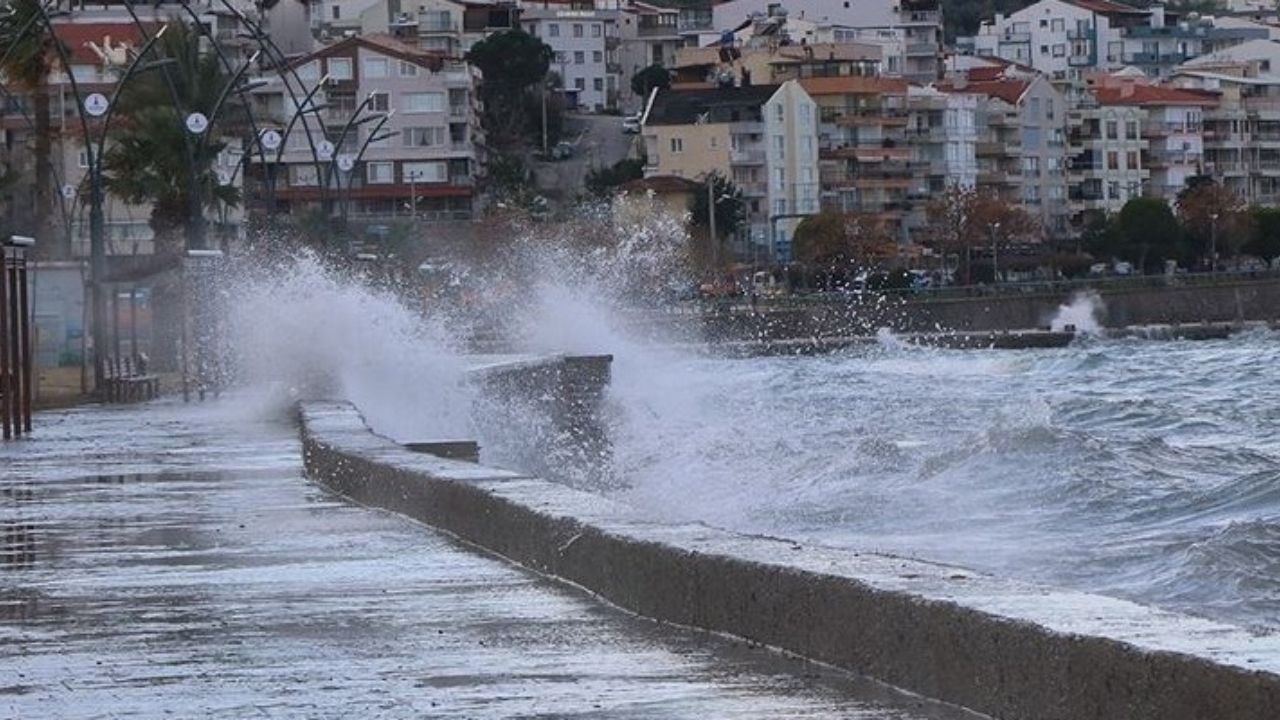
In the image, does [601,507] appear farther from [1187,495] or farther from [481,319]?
[481,319]

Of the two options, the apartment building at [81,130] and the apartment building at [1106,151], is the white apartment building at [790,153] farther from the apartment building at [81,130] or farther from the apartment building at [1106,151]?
the apartment building at [81,130]

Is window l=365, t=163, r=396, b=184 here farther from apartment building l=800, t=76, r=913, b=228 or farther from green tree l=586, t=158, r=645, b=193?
apartment building l=800, t=76, r=913, b=228

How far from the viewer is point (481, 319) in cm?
7094

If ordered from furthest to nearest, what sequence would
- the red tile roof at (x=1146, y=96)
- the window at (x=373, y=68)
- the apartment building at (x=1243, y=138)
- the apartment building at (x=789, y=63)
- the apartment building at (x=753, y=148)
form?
the apartment building at (x=1243, y=138) → the red tile roof at (x=1146, y=96) → the apartment building at (x=789, y=63) → the apartment building at (x=753, y=148) → the window at (x=373, y=68)

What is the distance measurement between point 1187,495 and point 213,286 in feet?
60.4

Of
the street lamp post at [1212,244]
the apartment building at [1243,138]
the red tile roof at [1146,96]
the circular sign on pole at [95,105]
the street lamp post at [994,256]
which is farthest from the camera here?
the apartment building at [1243,138]

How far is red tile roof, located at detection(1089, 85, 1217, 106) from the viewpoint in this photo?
584 ft

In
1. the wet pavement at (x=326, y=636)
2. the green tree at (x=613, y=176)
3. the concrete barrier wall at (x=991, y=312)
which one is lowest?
the concrete barrier wall at (x=991, y=312)

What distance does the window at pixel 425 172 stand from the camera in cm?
14762

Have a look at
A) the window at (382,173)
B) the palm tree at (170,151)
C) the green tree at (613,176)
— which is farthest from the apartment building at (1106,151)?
the palm tree at (170,151)

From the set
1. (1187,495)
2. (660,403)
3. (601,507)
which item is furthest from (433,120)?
(601,507)

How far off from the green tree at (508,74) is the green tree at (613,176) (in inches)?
610

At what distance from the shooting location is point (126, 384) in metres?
39.6

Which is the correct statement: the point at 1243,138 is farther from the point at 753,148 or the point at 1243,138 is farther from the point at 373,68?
the point at 373,68
